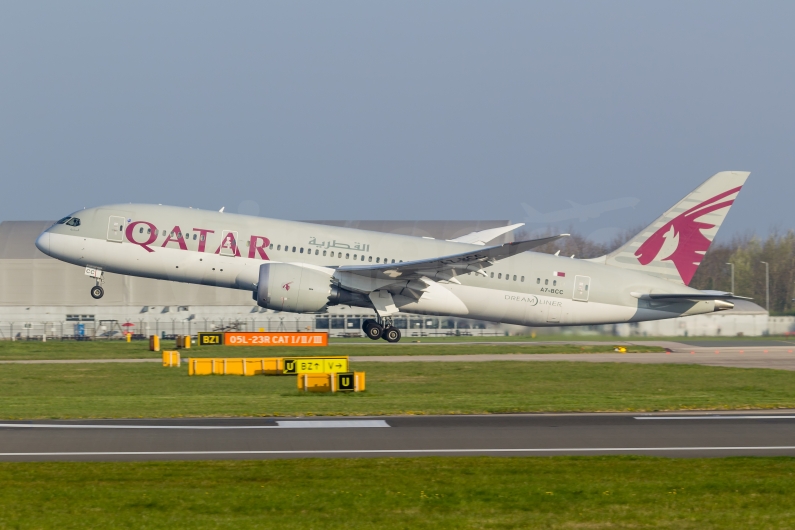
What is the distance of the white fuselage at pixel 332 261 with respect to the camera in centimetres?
4050

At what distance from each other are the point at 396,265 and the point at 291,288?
455cm

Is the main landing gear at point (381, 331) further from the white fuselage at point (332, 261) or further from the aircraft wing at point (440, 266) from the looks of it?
the aircraft wing at point (440, 266)

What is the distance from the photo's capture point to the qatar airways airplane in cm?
4041

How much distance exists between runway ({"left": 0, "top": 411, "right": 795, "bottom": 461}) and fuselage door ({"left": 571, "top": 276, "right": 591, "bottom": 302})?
74.6ft

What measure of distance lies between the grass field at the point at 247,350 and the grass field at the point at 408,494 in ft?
92.6

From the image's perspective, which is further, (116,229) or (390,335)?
(390,335)

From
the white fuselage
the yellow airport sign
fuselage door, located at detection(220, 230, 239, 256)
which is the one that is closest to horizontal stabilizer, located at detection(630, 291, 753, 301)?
the white fuselage

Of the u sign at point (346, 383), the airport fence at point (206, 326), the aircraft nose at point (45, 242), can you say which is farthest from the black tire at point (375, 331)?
the airport fence at point (206, 326)

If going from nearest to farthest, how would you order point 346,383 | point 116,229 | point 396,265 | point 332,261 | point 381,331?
point 346,383
point 396,265
point 116,229
point 332,261
point 381,331

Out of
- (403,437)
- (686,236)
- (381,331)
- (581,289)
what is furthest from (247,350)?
(403,437)

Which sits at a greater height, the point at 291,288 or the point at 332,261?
the point at 332,261

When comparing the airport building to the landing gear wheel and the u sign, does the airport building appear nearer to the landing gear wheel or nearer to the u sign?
the landing gear wheel

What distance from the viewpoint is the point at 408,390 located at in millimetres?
28359

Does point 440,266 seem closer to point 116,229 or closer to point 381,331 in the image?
point 381,331
